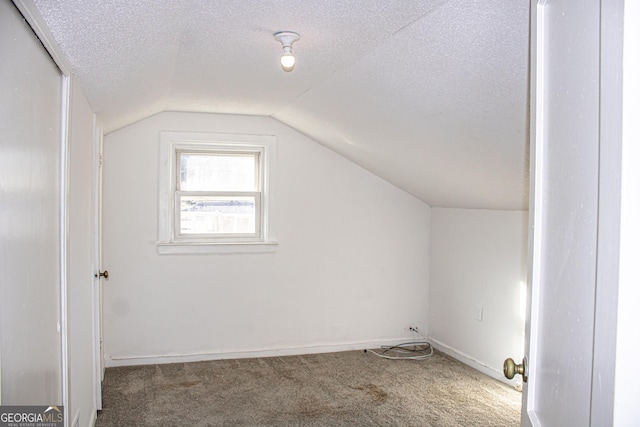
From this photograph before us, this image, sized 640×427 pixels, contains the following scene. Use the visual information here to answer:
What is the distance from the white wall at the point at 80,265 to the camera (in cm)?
207

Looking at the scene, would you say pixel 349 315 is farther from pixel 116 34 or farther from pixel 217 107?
pixel 116 34

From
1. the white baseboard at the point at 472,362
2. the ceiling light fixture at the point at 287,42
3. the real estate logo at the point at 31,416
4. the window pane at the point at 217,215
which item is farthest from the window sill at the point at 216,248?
the real estate logo at the point at 31,416

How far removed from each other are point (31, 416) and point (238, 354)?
9.81 ft

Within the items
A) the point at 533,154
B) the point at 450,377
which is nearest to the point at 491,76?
the point at 533,154

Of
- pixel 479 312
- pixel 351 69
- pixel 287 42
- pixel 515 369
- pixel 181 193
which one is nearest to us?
pixel 515 369

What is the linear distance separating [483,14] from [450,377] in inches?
115

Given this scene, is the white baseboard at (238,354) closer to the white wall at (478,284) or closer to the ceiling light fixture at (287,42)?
the white wall at (478,284)

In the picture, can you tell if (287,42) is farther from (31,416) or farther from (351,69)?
(31,416)

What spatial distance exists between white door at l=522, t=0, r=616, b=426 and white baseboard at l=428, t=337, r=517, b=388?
9.34ft

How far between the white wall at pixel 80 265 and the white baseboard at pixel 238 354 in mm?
1135

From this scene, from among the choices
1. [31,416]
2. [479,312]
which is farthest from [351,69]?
[479,312]

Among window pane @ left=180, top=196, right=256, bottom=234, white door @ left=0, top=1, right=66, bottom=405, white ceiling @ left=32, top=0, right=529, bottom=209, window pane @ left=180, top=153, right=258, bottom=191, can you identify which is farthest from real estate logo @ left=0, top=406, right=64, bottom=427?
window pane @ left=180, top=153, right=258, bottom=191

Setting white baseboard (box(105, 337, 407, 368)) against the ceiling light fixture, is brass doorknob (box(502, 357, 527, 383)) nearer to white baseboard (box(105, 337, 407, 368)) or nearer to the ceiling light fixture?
the ceiling light fixture

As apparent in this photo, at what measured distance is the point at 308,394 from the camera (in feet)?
11.5
